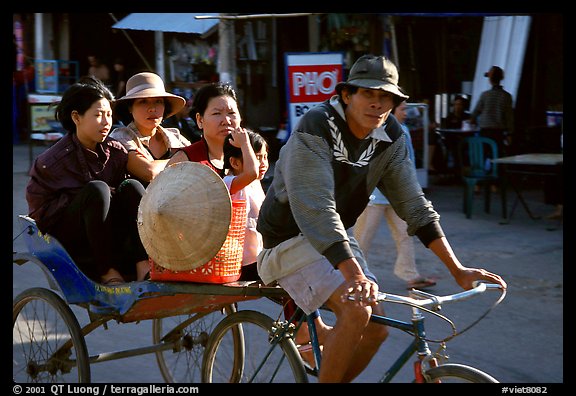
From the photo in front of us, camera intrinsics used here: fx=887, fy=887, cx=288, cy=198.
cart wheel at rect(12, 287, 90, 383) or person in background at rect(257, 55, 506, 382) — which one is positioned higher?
person in background at rect(257, 55, 506, 382)

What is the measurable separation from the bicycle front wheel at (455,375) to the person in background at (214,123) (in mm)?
1718

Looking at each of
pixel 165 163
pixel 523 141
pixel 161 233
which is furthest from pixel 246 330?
pixel 523 141

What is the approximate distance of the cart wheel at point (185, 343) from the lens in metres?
4.68

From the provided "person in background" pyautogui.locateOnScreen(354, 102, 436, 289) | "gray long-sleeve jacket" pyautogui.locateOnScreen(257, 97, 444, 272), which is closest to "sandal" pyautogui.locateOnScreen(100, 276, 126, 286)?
"gray long-sleeve jacket" pyautogui.locateOnScreen(257, 97, 444, 272)

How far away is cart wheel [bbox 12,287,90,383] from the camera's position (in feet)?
14.0

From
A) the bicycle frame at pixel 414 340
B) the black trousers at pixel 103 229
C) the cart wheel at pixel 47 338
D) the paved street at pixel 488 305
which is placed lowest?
the paved street at pixel 488 305

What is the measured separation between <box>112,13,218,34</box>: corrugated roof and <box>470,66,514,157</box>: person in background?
4.35 m

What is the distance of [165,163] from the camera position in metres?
4.89

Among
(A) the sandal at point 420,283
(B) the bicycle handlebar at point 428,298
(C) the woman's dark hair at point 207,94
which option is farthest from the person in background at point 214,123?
(A) the sandal at point 420,283

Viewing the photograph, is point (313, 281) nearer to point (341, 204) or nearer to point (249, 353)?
point (341, 204)

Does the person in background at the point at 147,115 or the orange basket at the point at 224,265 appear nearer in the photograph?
the orange basket at the point at 224,265

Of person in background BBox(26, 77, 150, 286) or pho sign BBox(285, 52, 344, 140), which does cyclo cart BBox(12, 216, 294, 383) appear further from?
pho sign BBox(285, 52, 344, 140)

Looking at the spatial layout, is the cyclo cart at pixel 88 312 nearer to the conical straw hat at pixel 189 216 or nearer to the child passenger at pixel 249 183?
the conical straw hat at pixel 189 216

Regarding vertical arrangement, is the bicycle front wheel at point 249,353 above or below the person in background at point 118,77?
below
